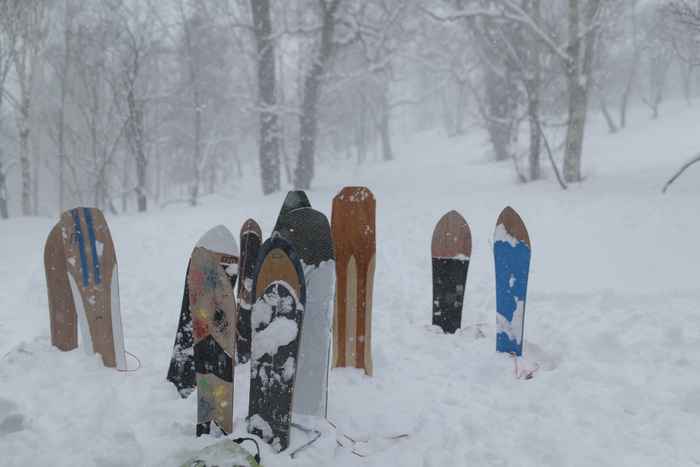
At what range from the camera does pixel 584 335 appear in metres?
2.62

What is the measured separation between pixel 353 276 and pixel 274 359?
3.18 ft

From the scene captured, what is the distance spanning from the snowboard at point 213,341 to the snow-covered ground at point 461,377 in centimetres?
12

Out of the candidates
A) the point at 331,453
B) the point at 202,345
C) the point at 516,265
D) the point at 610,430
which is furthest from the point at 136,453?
the point at 516,265

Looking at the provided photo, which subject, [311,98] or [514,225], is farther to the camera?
[311,98]

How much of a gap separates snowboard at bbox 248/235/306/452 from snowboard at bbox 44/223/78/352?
1.57 m

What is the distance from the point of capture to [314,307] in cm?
217

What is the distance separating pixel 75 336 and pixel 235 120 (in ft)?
70.0

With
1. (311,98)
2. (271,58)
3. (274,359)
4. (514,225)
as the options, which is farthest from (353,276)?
(271,58)

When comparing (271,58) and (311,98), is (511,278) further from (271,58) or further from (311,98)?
(271,58)

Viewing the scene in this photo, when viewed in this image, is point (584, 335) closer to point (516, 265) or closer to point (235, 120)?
point (516, 265)

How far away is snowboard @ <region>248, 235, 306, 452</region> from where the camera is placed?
180cm

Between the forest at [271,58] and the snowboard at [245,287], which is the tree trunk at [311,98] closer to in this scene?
the forest at [271,58]

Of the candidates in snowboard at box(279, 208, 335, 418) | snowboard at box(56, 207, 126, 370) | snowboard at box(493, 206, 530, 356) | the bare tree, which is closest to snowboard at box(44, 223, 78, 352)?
snowboard at box(56, 207, 126, 370)

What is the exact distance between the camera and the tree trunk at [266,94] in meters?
11.5
